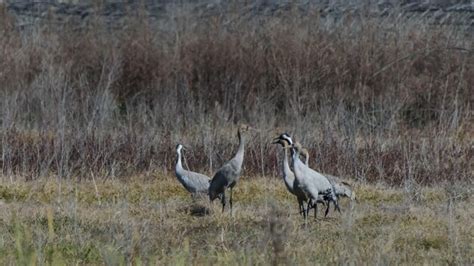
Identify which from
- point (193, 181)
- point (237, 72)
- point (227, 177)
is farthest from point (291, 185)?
point (237, 72)

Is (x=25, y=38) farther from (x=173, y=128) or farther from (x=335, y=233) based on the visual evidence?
(x=335, y=233)

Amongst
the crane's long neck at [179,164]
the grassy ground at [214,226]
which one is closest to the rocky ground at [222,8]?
the crane's long neck at [179,164]

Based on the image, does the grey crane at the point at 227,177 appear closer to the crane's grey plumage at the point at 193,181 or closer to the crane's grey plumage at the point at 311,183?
the crane's grey plumage at the point at 311,183

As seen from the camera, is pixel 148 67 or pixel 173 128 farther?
pixel 148 67

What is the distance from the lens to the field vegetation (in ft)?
27.0

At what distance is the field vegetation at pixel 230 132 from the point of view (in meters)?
8.24

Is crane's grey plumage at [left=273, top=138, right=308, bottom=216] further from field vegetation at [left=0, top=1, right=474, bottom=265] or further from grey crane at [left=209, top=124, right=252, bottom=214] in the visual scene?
grey crane at [left=209, top=124, right=252, bottom=214]

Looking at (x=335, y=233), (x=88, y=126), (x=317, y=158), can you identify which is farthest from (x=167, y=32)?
(x=335, y=233)

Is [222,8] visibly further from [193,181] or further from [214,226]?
[214,226]

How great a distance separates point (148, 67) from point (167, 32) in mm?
1083

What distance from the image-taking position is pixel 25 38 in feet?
69.3

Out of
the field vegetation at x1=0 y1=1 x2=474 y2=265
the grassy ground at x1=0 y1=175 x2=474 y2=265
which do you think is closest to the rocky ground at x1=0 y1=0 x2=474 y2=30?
the field vegetation at x1=0 y1=1 x2=474 y2=265

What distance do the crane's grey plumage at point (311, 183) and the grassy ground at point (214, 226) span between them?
0.28 meters

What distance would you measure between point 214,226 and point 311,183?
3.69ft
